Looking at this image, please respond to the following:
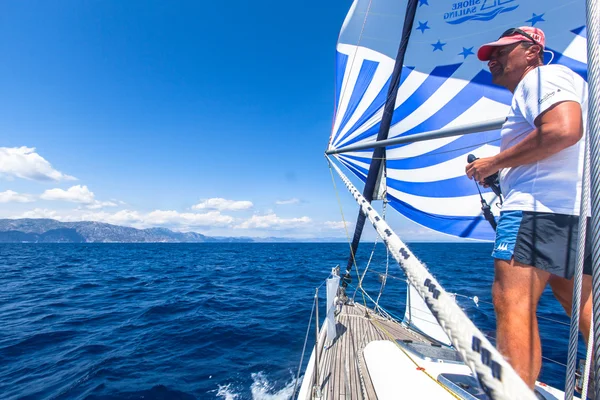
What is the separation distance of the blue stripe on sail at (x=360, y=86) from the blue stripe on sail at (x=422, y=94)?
0.52 meters

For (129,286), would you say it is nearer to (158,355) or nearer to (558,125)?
(158,355)

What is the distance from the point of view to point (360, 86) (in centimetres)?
461

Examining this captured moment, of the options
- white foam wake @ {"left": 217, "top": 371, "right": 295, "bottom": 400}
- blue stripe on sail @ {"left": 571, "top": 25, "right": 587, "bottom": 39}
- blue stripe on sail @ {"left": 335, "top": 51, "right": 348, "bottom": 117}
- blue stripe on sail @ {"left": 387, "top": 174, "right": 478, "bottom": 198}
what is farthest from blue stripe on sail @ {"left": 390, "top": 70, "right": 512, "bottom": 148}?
white foam wake @ {"left": 217, "top": 371, "right": 295, "bottom": 400}

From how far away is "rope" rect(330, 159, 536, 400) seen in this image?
563 mm

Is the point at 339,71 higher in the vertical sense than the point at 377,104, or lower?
higher

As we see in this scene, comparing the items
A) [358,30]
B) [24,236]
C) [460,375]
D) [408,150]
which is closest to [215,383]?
[460,375]

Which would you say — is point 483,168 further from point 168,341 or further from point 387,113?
point 168,341

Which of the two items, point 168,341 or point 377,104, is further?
point 168,341

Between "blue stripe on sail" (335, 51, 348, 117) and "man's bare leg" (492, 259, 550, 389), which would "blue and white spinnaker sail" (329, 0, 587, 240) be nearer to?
"blue stripe on sail" (335, 51, 348, 117)

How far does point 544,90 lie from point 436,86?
3.09 m

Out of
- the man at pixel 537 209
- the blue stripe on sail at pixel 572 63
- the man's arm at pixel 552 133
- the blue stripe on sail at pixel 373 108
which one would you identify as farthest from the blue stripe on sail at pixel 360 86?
the man's arm at pixel 552 133

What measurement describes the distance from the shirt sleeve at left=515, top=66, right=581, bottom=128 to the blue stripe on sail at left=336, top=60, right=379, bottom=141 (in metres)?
3.64

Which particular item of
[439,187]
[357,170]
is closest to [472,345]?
[439,187]

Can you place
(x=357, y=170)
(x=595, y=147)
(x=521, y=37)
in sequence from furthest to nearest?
(x=357, y=170), (x=521, y=37), (x=595, y=147)
